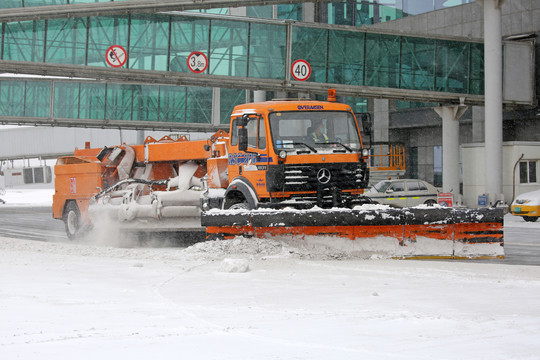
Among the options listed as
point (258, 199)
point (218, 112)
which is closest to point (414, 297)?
point (258, 199)

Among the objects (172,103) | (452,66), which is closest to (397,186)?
(452,66)

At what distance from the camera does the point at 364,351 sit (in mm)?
5543

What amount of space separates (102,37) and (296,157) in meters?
18.6

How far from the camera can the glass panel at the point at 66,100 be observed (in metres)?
48.7

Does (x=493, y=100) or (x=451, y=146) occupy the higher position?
(x=493, y=100)

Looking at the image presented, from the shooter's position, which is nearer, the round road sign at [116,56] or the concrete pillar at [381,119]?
the round road sign at [116,56]

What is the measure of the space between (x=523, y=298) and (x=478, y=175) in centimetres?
2494

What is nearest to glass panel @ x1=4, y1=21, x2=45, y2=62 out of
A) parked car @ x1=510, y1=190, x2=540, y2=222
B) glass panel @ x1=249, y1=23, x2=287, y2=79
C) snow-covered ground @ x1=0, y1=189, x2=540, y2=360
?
glass panel @ x1=249, y1=23, x2=287, y2=79

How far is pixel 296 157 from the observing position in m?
12.9

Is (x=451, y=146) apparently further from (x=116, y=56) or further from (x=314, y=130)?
(x=314, y=130)

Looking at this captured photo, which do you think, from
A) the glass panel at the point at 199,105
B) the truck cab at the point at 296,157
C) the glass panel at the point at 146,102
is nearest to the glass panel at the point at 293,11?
the glass panel at the point at 199,105

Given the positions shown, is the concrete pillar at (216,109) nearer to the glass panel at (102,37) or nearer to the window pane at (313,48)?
the window pane at (313,48)

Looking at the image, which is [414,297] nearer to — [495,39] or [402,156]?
[495,39]

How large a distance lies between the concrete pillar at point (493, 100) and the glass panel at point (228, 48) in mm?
10286
